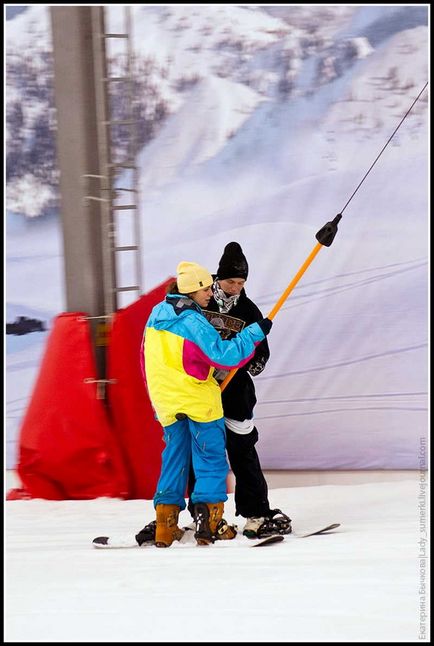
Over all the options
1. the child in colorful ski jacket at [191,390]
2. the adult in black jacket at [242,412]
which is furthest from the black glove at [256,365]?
the child in colorful ski jacket at [191,390]

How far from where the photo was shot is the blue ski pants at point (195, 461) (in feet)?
10.9

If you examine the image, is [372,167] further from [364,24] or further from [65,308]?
[65,308]

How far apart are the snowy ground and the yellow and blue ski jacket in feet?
1.60

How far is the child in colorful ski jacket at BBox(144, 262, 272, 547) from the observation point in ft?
10.7

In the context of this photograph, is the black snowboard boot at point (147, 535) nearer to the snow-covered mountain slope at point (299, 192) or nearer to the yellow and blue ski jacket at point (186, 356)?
the yellow and blue ski jacket at point (186, 356)

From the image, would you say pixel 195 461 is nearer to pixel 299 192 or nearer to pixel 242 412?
pixel 242 412

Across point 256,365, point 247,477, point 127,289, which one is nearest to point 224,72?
point 127,289

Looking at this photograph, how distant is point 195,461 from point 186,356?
37 centimetres

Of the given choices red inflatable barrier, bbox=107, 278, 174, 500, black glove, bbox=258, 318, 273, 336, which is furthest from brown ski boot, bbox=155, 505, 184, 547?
red inflatable barrier, bbox=107, 278, 174, 500

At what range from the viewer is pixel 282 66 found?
4.33m

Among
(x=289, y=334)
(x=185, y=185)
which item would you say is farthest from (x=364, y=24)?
(x=289, y=334)

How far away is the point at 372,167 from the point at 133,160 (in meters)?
1.05

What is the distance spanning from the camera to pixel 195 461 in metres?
3.35

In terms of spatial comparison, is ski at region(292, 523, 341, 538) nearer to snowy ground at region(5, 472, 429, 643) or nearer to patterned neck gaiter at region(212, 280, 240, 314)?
snowy ground at region(5, 472, 429, 643)
